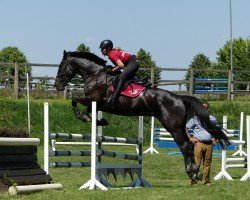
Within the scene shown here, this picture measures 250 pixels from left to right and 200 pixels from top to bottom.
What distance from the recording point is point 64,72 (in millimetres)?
12336

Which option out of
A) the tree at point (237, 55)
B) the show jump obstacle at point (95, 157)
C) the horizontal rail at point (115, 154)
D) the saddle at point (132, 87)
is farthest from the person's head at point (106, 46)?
the tree at point (237, 55)

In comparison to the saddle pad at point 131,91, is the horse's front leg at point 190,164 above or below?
A: below

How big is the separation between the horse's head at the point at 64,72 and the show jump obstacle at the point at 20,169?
2.82 metres

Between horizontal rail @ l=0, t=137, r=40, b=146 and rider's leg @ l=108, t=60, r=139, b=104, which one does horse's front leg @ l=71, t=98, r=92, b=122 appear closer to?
rider's leg @ l=108, t=60, r=139, b=104

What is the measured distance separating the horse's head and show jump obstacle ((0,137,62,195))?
2818 millimetres

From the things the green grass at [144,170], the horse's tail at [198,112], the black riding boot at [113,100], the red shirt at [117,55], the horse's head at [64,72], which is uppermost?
the red shirt at [117,55]

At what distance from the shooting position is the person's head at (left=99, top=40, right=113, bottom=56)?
1164 cm

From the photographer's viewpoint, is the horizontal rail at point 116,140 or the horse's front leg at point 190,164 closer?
the horizontal rail at point 116,140

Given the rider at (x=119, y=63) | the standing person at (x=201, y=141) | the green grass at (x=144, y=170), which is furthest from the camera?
the standing person at (x=201, y=141)

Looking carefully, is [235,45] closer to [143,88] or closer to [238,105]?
[238,105]

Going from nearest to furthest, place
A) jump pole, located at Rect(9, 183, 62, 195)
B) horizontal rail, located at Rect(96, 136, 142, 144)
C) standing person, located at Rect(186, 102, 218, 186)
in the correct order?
jump pole, located at Rect(9, 183, 62, 195) < horizontal rail, located at Rect(96, 136, 142, 144) < standing person, located at Rect(186, 102, 218, 186)

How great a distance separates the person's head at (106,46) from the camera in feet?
38.2

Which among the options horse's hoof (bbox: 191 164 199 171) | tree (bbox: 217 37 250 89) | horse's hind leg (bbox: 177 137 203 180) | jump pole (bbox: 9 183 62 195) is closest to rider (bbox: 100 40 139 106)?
horse's hind leg (bbox: 177 137 203 180)

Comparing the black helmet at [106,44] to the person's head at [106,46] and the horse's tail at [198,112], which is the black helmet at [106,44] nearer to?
the person's head at [106,46]
